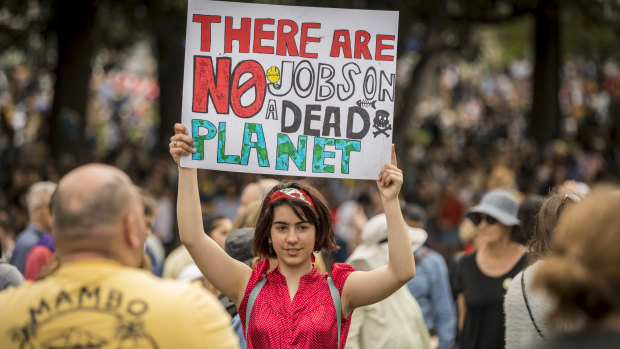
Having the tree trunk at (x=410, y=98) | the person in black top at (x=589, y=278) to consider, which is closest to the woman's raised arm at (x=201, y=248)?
the person in black top at (x=589, y=278)

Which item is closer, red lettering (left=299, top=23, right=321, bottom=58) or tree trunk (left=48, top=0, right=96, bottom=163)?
red lettering (left=299, top=23, right=321, bottom=58)

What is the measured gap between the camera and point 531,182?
15.2m

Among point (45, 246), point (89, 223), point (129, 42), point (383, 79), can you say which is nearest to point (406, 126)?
point (129, 42)

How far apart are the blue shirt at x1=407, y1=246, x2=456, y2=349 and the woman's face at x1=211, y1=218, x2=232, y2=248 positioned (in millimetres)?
1360

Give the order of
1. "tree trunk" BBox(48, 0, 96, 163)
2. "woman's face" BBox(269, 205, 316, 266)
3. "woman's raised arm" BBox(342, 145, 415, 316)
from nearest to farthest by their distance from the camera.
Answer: "woman's raised arm" BBox(342, 145, 415, 316)
"woman's face" BBox(269, 205, 316, 266)
"tree trunk" BBox(48, 0, 96, 163)

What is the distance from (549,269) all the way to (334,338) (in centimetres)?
183

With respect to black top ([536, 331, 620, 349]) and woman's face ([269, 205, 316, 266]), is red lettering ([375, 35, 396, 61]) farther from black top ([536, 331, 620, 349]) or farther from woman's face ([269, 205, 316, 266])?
black top ([536, 331, 620, 349])

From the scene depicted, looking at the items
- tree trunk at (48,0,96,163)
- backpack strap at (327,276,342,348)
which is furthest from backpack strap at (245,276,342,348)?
tree trunk at (48,0,96,163)

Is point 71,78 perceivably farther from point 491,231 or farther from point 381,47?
point 381,47

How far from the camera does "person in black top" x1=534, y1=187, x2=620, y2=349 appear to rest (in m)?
2.51

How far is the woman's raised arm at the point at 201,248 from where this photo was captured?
4.38 meters

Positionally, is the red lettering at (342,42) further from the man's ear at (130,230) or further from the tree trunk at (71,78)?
the tree trunk at (71,78)

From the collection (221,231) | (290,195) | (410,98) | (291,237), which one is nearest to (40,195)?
(221,231)

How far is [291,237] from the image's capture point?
177 inches
